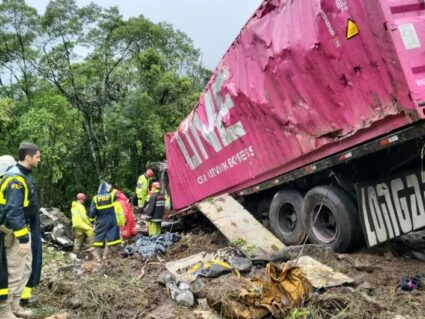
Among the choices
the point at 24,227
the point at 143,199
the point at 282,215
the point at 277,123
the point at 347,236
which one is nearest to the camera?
the point at 24,227

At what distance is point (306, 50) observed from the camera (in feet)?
16.5

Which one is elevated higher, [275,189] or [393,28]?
[393,28]

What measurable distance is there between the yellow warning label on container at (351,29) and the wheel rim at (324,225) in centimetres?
222

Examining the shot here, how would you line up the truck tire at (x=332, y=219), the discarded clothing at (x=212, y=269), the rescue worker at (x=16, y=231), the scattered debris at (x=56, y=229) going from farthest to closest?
the scattered debris at (x=56, y=229) → the truck tire at (x=332, y=219) → the discarded clothing at (x=212, y=269) → the rescue worker at (x=16, y=231)

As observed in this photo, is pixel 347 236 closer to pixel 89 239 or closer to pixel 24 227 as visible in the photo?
pixel 24 227

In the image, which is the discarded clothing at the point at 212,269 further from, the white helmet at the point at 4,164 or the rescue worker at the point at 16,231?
the white helmet at the point at 4,164

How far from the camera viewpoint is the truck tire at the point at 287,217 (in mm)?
6266

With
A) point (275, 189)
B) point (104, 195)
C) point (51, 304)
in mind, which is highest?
point (104, 195)

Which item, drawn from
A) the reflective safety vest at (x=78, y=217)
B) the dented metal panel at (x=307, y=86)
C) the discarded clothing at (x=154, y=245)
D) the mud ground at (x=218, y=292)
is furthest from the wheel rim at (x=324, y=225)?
the reflective safety vest at (x=78, y=217)

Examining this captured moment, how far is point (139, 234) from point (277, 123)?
4.74 meters

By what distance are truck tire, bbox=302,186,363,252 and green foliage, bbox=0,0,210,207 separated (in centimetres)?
1473

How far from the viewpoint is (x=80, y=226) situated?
9.28m

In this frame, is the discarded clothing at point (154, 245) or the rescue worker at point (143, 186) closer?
the discarded clothing at point (154, 245)

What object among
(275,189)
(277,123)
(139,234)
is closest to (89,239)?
(139,234)
